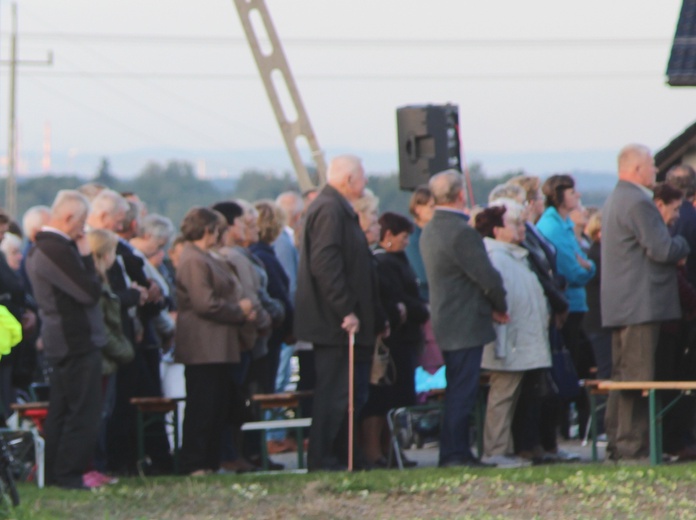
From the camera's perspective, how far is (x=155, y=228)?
13508 millimetres

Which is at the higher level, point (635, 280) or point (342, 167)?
point (342, 167)

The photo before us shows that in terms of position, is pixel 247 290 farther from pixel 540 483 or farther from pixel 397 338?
pixel 540 483

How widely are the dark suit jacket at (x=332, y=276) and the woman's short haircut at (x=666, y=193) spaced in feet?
7.43

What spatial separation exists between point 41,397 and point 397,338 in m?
3.10

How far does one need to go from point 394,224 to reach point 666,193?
7.08ft

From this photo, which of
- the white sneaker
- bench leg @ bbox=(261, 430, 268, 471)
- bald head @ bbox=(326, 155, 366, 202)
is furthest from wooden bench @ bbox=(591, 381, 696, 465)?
bench leg @ bbox=(261, 430, 268, 471)

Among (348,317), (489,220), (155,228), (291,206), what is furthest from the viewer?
(291,206)

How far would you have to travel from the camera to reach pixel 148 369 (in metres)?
13.5

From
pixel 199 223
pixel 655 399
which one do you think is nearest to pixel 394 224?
pixel 199 223

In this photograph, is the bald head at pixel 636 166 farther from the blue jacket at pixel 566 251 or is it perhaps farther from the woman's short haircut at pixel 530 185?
the woman's short haircut at pixel 530 185

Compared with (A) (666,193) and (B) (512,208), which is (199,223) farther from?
(A) (666,193)

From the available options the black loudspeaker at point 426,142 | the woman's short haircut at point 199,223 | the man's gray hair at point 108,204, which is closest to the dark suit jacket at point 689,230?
the woman's short haircut at point 199,223

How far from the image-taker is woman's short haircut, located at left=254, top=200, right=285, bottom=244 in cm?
1466

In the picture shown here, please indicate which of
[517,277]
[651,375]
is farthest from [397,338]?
[651,375]
